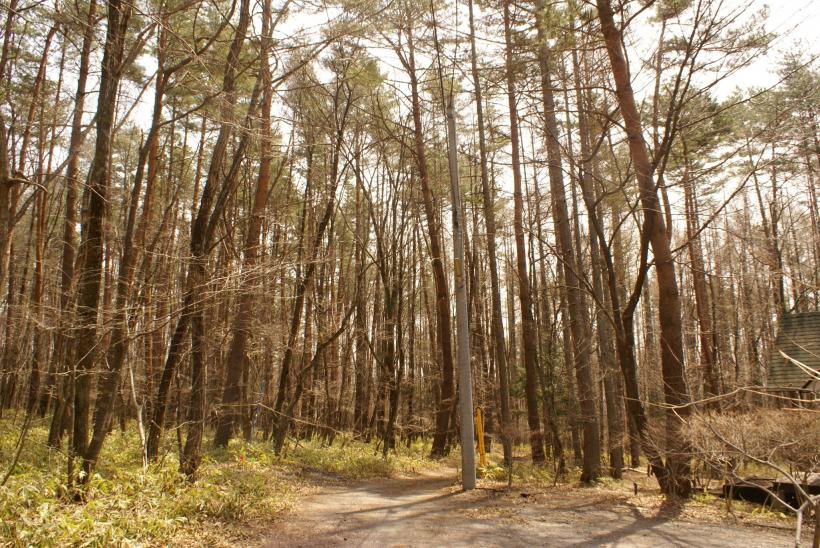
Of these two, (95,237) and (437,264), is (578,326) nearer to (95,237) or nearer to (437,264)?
(437,264)

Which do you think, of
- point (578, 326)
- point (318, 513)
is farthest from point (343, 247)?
point (318, 513)

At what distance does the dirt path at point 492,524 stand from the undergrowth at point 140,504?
51 cm

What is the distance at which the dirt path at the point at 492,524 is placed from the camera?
19.7ft

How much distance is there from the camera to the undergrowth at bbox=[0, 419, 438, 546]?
4570 millimetres

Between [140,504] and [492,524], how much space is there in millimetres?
4133

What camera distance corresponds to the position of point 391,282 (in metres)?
17.0

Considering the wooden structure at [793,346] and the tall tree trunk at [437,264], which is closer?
the tall tree trunk at [437,264]

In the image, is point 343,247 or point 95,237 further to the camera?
point 343,247

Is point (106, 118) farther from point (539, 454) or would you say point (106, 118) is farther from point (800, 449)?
point (539, 454)

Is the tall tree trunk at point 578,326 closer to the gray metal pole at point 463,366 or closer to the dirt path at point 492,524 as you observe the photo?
the dirt path at point 492,524

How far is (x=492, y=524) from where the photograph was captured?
22.2 feet

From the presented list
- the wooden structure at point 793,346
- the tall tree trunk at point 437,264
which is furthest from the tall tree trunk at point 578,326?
the wooden structure at point 793,346

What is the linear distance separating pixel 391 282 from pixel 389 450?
5109 millimetres

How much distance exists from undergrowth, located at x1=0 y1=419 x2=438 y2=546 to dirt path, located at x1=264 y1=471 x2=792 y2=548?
19.9 inches
